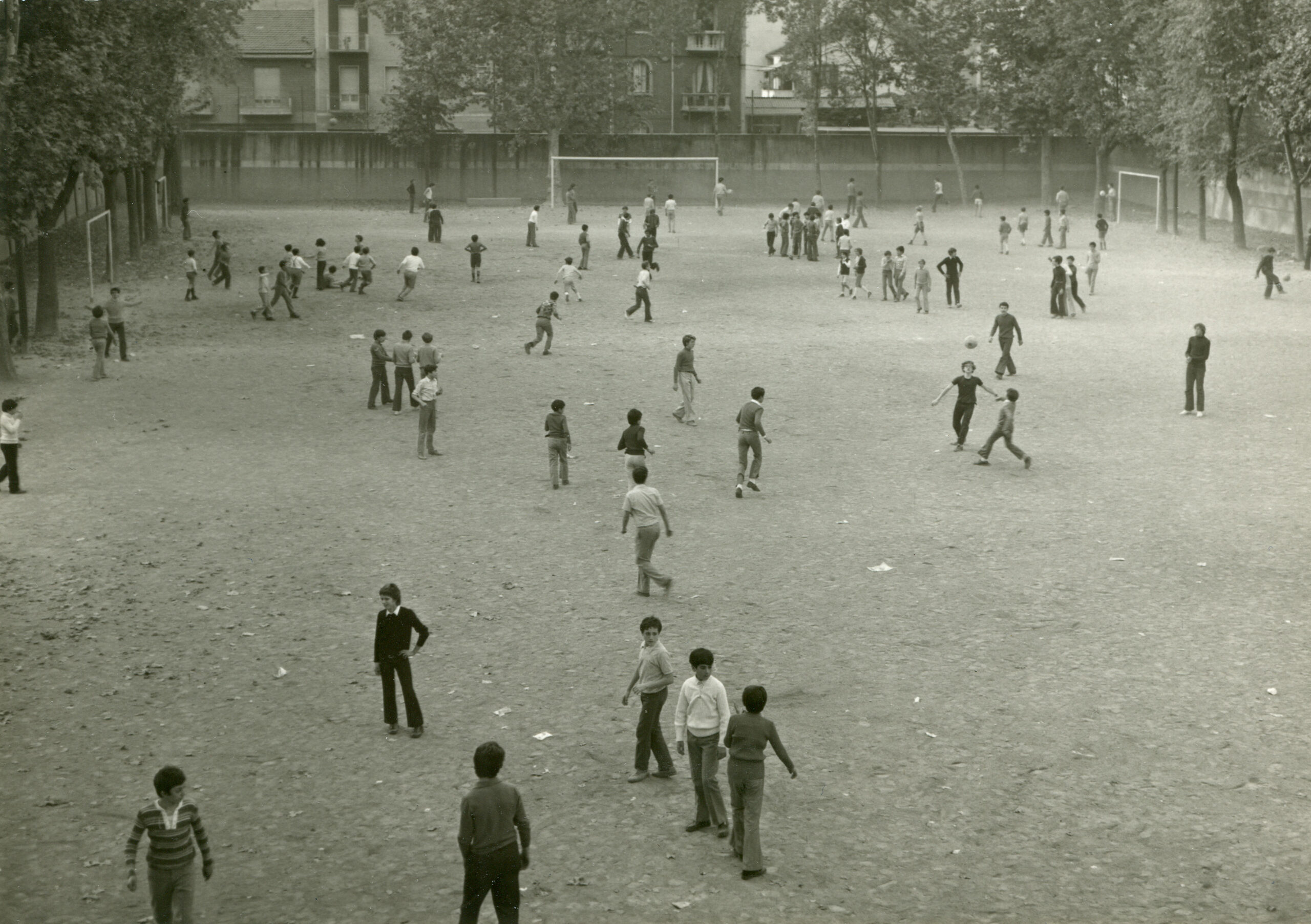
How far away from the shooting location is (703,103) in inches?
2950

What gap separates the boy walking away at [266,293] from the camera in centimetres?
3428

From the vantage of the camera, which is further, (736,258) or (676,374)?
(736,258)

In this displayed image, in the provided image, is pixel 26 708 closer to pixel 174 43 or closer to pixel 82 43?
pixel 82 43

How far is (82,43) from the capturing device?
29594mm

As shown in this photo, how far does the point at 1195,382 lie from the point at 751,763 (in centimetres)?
1769

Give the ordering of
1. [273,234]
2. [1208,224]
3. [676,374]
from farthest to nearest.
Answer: [1208,224], [273,234], [676,374]

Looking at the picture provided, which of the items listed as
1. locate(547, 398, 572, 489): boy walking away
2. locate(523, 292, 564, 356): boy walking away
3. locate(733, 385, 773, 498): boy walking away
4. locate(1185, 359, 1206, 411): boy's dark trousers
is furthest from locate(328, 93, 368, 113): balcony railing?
locate(733, 385, 773, 498): boy walking away

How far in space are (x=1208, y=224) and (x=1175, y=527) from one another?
45.6 m

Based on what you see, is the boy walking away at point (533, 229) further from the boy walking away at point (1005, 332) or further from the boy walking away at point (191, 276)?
the boy walking away at point (1005, 332)

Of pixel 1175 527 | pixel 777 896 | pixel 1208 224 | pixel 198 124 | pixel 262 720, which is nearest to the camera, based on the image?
pixel 777 896

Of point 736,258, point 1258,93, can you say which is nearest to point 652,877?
point 736,258

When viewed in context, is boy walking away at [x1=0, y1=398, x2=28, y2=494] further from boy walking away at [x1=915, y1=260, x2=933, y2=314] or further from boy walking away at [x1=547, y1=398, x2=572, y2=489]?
boy walking away at [x1=915, y1=260, x2=933, y2=314]

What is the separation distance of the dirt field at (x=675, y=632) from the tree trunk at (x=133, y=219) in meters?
14.5

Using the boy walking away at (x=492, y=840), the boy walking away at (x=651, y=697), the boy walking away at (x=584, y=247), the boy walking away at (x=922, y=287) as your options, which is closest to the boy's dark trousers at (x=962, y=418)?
the boy walking away at (x=651, y=697)
